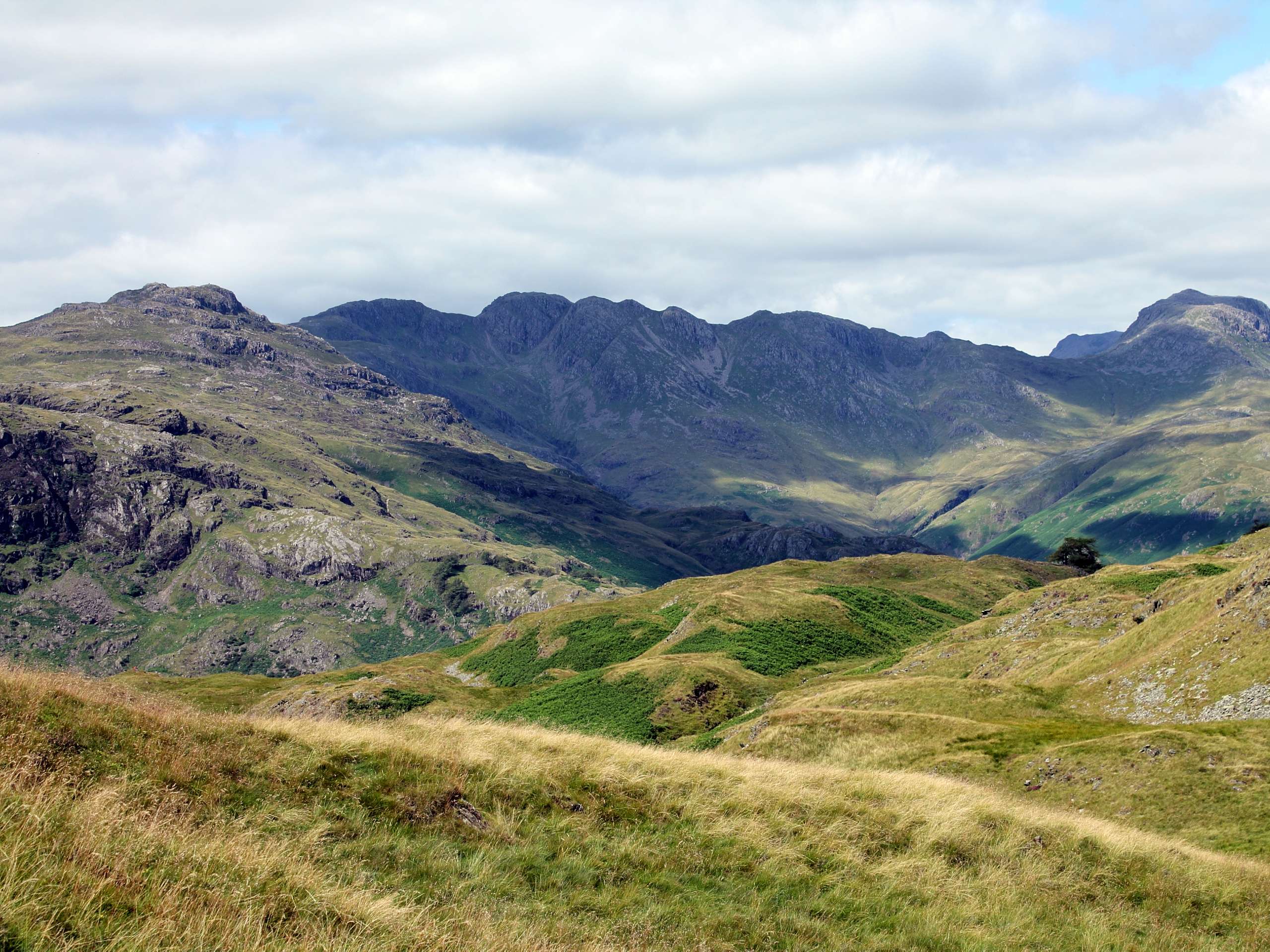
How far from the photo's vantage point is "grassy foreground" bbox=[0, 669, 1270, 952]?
11.6 metres

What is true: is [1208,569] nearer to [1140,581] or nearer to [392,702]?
[1140,581]

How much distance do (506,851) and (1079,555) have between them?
7771 inches

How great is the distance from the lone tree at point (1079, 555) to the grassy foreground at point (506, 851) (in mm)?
178350

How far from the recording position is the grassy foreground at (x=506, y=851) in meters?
11.6

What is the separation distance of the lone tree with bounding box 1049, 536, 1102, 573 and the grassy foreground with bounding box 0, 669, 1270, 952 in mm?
178350

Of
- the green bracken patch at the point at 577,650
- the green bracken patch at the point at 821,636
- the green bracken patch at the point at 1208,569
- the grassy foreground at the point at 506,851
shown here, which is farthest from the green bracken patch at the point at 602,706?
the green bracken patch at the point at 1208,569

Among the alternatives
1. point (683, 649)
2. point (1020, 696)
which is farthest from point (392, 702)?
point (1020, 696)

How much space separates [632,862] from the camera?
16969mm

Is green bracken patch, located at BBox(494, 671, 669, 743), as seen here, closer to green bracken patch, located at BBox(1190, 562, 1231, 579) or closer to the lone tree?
green bracken patch, located at BBox(1190, 562, 1231, 579)

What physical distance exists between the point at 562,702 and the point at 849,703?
3412 cm

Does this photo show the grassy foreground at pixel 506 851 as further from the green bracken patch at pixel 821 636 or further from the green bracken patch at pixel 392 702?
the green bracken patch at pixel 392 702

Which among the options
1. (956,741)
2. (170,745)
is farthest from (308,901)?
(956,741)

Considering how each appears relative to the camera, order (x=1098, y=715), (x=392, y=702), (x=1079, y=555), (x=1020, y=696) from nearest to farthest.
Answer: (x=1098, y=715) < (x=1020, y=696) < (x=392, y=702) < (x=1079, y=555)

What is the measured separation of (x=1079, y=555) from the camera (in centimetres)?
18625
